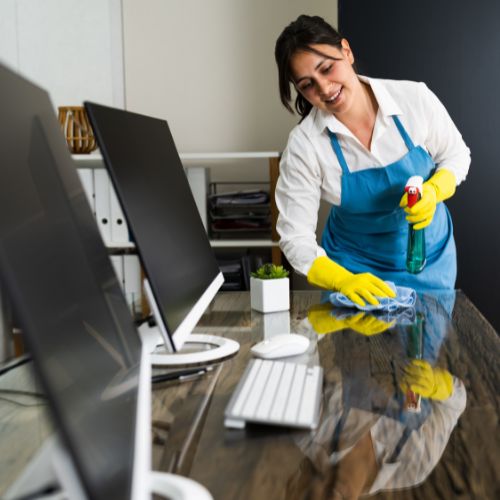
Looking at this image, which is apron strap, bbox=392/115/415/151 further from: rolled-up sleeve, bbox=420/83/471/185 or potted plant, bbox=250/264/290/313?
potted plant, bbox=250/264/290/313

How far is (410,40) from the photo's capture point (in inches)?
104

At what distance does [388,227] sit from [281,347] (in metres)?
1.07

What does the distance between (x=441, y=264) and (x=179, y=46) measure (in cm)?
202

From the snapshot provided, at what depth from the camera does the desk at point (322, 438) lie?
25.1 inches

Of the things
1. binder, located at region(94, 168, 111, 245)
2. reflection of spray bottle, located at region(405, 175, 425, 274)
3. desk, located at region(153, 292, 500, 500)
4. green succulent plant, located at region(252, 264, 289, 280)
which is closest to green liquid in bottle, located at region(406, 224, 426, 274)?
reflection of spray bottle, located at region(405, 175, 425, 274)

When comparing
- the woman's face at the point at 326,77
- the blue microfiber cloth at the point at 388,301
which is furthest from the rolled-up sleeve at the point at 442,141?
the blue microfiber cloth at the point at 388,301

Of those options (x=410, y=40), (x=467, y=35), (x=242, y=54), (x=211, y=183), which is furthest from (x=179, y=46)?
(x=467, y=35)

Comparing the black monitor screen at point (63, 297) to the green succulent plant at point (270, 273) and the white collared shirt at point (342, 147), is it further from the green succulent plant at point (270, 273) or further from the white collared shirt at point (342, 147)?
the white collared shirt at point (342, 147)

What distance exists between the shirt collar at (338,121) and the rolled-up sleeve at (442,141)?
12 cm

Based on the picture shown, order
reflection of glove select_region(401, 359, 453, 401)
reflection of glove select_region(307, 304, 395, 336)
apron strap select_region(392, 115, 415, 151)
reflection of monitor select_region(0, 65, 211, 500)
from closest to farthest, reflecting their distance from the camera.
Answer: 1. reflection of monitor select_region(0, 65, 211, 500)
2. reflection of glove select_region(401, 359, 453, 401)
3. reflection of glove select_region(307, 304, 395, 336)
4. apron strap select_region(392, 115, 415, 151)

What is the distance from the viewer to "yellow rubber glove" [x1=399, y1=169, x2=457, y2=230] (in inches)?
68.7

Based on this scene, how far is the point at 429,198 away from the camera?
5.90 feet

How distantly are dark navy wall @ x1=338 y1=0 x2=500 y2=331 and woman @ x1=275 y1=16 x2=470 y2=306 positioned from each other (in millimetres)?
583

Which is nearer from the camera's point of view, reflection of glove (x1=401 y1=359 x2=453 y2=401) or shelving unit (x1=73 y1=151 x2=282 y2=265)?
reflection of glove (x1=401 y1=359 x2=453 y2=401)
